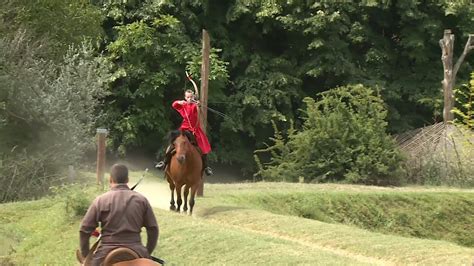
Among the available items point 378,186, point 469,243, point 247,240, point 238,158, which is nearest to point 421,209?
point 469,243

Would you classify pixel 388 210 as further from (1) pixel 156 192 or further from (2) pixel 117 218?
(2) pixel 117 218

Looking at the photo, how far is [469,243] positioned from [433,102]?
11745 mm

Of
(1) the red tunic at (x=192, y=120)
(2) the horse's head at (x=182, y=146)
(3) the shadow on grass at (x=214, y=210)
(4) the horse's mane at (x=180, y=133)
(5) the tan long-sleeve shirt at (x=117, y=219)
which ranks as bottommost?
(3) the shadow on grass at (x=214, y=210)

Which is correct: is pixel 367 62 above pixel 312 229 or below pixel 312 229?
above

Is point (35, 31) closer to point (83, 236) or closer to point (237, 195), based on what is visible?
point (237, 195)

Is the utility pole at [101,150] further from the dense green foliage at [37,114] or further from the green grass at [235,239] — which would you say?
the dense green foliage at [37,114]

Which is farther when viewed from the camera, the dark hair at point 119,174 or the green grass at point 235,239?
the green grass at point 235,239

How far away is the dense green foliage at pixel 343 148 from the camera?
2769 centimetres

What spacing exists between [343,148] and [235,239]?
15118 millimetres

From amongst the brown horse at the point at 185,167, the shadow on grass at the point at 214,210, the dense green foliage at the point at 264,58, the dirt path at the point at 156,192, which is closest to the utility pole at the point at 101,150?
the dirt path at the point at 156,192

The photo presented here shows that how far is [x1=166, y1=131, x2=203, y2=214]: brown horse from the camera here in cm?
1720

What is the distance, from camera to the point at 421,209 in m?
22.8

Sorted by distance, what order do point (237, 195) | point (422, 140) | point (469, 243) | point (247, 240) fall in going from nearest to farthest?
point (247, 240) < point (237, 195) < point (469, 243) < point (422, 140)

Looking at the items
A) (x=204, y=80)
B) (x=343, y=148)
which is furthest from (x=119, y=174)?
(x=343, y=148)
